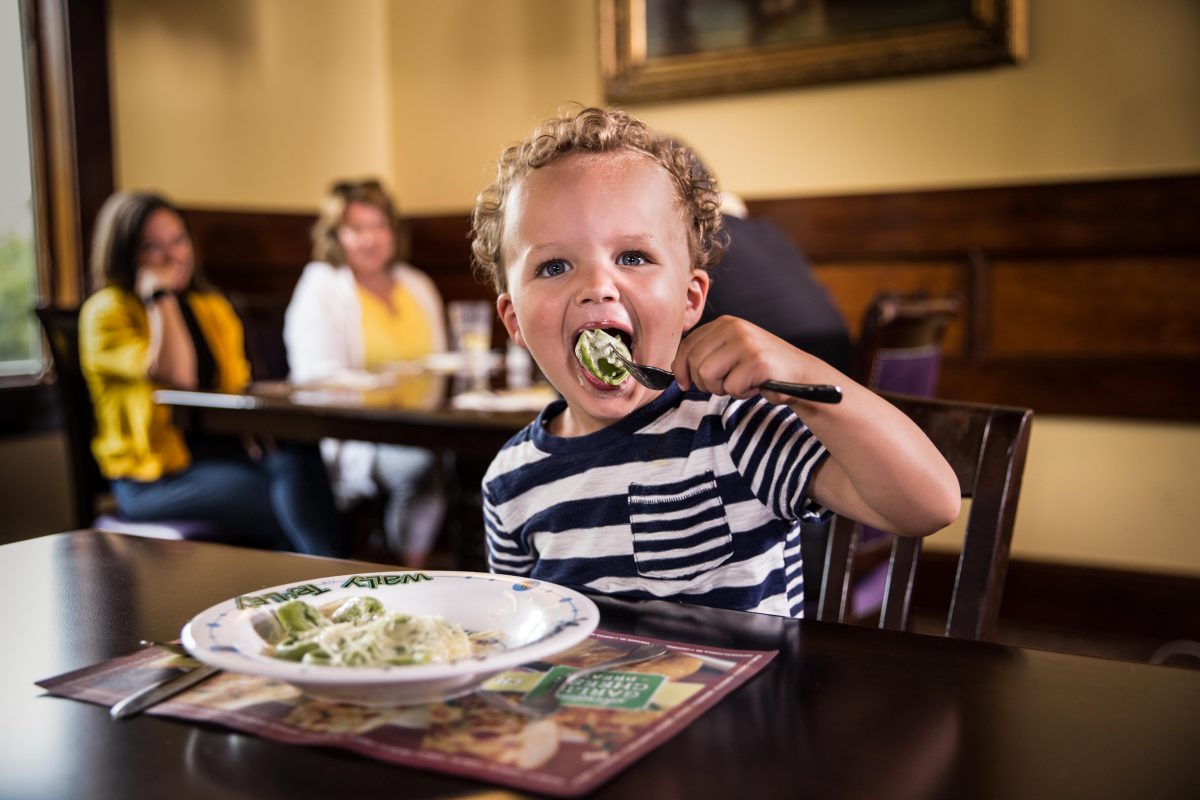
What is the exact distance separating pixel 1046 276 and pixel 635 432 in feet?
8.91

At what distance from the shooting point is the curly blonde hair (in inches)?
43.9

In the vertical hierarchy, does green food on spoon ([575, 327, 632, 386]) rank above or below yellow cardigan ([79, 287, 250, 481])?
above

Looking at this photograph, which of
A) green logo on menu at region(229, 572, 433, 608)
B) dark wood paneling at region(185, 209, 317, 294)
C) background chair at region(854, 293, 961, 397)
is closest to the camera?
green logo on menu at region(229, 572, 433, 608)

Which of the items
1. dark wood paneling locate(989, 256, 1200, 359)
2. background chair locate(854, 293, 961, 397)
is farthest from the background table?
dark wood paneling locate(989, 256, 1200, 359)

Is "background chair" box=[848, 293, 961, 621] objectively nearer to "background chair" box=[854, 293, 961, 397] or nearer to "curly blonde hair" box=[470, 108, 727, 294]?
"background chair" box=[854, 293, 961, 397]

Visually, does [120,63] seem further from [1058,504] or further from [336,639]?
[336,639]

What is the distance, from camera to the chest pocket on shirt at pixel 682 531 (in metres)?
1.08

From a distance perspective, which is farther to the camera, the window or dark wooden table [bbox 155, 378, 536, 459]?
the window

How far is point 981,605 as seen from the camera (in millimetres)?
1022

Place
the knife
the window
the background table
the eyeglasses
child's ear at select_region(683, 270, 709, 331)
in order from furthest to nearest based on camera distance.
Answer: the eyeglasses, the window, the background table, child's ear at select_region(683, 270, 709, 331), the knife

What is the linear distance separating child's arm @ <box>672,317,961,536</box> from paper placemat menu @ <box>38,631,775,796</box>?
0.67 ft

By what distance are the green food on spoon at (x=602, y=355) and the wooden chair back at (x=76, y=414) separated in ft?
7.18

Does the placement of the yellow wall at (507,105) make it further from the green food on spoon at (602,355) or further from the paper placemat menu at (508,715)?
the paper placemat menu at (508,715)

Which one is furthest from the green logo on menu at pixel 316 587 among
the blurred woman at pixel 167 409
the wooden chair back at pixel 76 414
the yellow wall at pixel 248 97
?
the yellow wall at pixel 248 97
